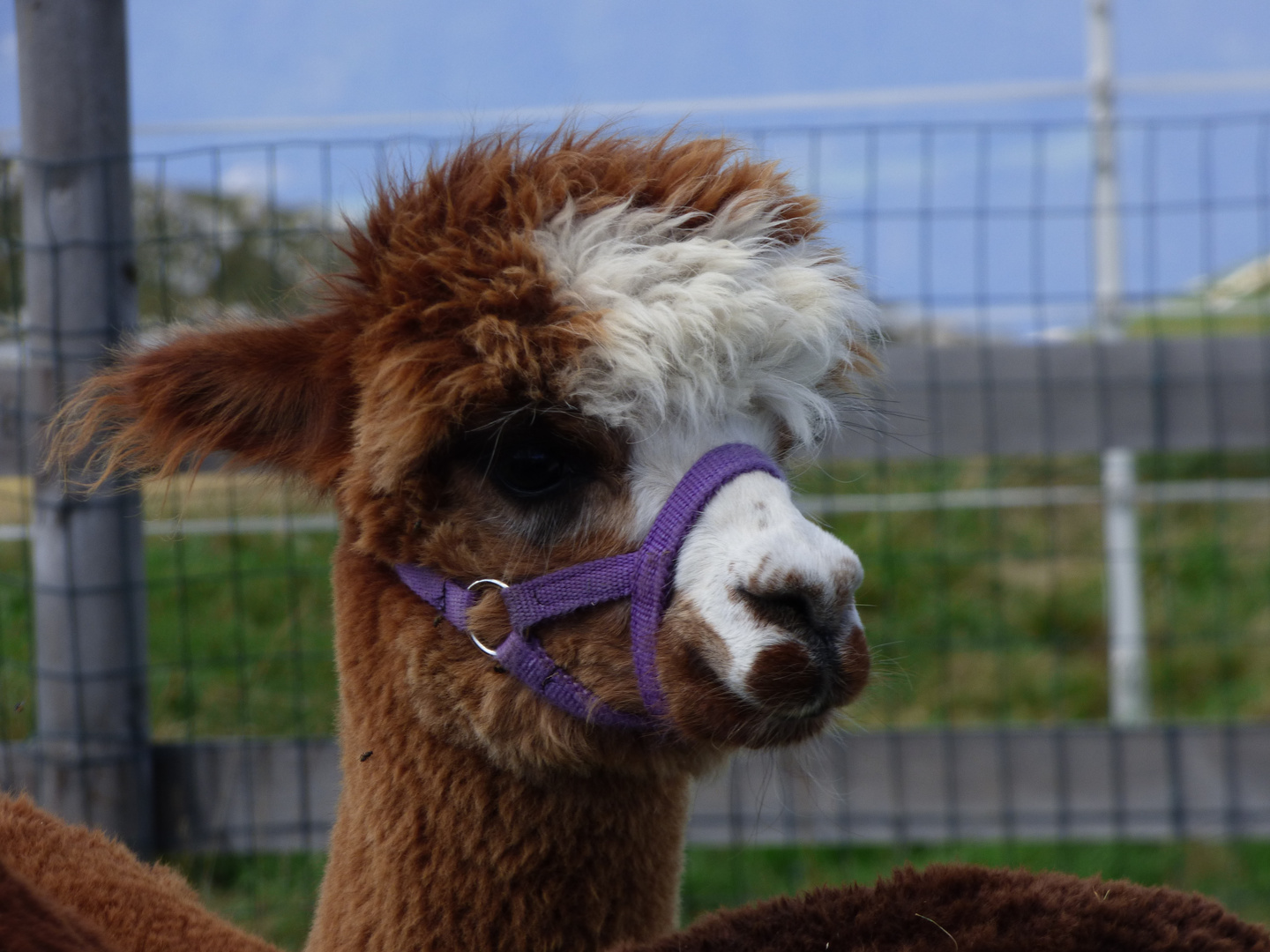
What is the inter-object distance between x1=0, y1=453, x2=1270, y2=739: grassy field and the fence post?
547 millimetres

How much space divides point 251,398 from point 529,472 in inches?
18.0

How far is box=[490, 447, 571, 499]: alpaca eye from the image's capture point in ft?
5.47

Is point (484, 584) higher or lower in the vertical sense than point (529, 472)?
lower

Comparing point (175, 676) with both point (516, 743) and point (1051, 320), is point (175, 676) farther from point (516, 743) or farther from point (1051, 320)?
point (1051, 320)

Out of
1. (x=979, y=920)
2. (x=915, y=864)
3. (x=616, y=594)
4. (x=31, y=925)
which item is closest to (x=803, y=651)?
(x=616, y=594)

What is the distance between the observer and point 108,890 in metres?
1.69

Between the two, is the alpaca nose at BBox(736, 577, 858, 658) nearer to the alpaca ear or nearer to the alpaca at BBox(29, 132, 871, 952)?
the alpaca at BBox(29, 132, 871, 952)

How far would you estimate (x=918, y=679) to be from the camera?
205 inches

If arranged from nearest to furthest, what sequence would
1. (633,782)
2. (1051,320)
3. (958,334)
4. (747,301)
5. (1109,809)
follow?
(747,301)
(633,782)
(1109,809)
(1051,320)
(958,334)

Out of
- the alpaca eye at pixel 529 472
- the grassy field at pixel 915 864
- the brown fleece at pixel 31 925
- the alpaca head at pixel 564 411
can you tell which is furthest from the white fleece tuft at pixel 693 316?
the grassy field at pixel 915 864

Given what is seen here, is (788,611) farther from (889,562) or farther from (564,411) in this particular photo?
(889,562)

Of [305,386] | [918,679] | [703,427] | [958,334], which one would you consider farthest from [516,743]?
[918,679]

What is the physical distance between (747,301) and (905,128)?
2.02 meters

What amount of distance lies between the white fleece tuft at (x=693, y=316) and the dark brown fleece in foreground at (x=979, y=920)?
67 cm
